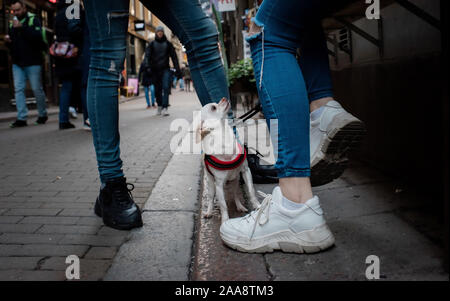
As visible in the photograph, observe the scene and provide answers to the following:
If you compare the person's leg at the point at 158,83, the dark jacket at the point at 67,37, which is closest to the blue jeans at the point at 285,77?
the dark jacket at the point at 67,37

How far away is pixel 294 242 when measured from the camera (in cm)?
169

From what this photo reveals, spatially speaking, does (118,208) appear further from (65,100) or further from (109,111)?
(65,100)

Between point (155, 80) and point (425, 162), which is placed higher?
point (155, 80)

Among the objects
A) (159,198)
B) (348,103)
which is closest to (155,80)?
(348,103)

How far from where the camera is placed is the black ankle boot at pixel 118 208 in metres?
2.12

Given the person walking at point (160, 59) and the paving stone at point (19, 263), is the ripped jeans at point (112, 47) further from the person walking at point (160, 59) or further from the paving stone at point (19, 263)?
the person walking at point (160, 59)

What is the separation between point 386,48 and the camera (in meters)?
2.99

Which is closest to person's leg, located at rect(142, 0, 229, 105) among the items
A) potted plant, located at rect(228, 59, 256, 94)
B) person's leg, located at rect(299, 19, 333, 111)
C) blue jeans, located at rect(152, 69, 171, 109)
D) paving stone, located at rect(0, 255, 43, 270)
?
person's leg, located at rect(299, 19, 333, 111)

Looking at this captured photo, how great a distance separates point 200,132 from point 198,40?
1.75 ft

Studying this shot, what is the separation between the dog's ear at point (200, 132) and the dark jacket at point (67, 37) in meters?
5.61

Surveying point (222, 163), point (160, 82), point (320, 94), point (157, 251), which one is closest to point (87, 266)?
point (157, 251)

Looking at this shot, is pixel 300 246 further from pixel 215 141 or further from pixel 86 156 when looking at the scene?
pixel 86 156

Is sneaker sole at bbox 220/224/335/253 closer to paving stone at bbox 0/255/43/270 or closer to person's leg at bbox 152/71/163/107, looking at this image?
paving stone at bbox 0/255/43/270

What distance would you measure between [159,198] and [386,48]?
1923mm
